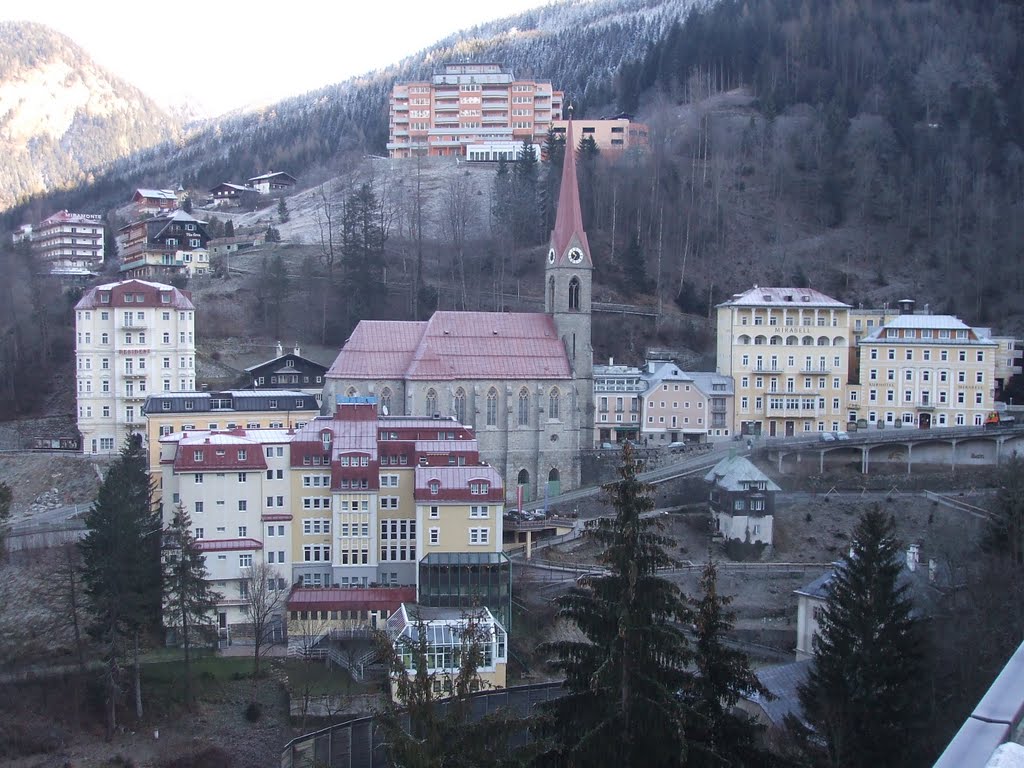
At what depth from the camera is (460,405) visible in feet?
165

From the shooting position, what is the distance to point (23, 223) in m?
110

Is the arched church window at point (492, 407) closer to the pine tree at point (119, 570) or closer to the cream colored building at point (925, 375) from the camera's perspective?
the pine tree at point (119, 570)

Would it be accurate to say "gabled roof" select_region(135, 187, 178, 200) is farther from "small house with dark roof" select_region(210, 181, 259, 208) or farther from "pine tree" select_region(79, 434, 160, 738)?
"pine tree" select_region(79, 434, 160, 738)

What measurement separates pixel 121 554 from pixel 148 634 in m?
4.23

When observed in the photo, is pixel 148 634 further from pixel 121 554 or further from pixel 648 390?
pixel 648 390

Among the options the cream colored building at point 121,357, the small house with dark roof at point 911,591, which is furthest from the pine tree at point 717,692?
the cream colored building at point 121,357

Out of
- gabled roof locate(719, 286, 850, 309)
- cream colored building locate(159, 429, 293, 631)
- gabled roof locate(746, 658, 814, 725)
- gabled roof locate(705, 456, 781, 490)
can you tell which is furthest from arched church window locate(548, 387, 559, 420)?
gabled roof locate(746, 658, 814, 725)

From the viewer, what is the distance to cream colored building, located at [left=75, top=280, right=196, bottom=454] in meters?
52.5

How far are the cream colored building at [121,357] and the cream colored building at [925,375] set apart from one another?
3819cm

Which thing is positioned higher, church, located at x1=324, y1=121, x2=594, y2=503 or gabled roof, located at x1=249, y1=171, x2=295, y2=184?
gabled roof, located at x1=249, y1=171, x2=295, y2=184

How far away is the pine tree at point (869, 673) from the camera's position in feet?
71.1

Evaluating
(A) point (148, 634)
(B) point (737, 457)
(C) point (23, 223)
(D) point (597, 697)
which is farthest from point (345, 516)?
(C) point (23, 223)

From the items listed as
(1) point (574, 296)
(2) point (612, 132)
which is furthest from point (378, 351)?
(2) point (612, 132)

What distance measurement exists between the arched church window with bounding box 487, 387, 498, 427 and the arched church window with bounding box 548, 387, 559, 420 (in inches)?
110
